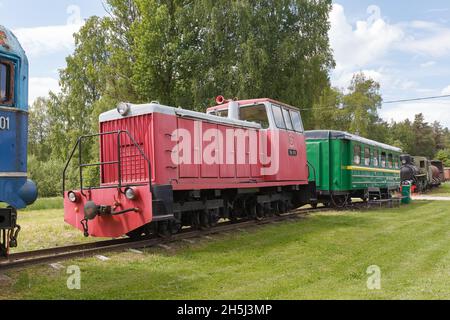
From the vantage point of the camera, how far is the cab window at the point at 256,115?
13.5m

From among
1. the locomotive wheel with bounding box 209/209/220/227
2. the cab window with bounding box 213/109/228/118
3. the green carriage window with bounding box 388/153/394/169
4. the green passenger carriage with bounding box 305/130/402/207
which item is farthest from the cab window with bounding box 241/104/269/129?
the green carriage window with bounding box 388/153/394/169

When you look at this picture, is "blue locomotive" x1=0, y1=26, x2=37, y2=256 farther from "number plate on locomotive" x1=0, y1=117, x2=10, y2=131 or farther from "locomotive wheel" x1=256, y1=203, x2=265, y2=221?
"locomotive wheel" x1=256, y1=203, x2=265, y2=221

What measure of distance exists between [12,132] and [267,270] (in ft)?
14.6

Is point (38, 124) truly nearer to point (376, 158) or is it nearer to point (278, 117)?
point (376, 158)

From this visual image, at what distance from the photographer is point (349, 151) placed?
1897 cm

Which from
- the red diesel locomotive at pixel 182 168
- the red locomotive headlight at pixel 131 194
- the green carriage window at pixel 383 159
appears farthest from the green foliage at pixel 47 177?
the red locomotive headlight at pixel 131 194

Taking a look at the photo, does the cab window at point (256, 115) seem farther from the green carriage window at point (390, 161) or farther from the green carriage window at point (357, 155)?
the green carriage window at point (390, 161)

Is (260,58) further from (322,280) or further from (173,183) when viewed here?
(322,280)

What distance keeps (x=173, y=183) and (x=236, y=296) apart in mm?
4429

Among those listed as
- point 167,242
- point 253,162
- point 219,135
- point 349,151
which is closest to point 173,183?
point 167,242

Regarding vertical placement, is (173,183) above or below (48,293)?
above

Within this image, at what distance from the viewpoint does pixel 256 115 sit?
13.6 meters

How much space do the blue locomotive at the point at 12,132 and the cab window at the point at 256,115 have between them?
25.3 ft

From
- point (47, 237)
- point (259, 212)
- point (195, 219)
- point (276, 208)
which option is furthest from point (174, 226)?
point (276, 208)
